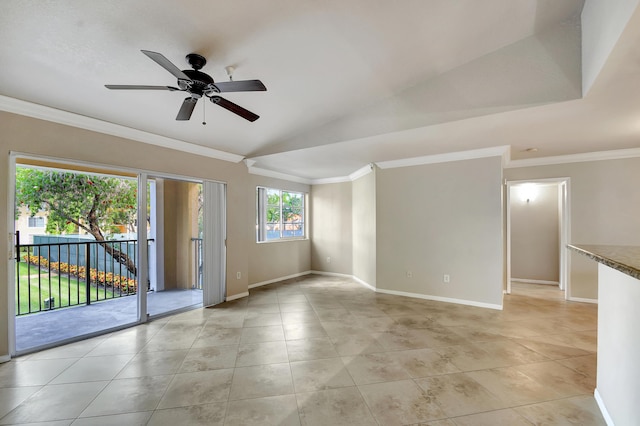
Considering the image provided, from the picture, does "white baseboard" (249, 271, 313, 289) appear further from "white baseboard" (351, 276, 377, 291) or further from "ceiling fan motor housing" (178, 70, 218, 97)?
"ceiling fan motor housing" (178, 70, 218, 97)

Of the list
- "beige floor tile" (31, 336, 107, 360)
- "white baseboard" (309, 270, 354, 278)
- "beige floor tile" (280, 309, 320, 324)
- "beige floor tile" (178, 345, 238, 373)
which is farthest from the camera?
"white baseboard" (309, 270, 354, 278)

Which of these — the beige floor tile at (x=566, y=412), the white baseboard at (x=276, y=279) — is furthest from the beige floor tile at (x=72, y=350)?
the beige floor tile at (x=566, y=412)

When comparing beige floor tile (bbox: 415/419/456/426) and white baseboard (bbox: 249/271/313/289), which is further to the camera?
white baseboard (bbox: 249/271/313/289)

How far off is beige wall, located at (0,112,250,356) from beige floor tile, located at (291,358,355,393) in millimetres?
2707

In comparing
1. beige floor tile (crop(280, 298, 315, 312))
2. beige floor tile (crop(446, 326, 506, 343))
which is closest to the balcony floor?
beige floor tile (crop(280, 298, 315, 312))

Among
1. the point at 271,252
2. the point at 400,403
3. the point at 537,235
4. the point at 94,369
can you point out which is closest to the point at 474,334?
the point at 400,403

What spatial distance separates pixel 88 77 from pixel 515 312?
6185 mm

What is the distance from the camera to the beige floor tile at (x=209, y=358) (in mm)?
2650

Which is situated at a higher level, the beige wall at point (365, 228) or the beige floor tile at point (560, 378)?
the beige wall at point (365, 228)

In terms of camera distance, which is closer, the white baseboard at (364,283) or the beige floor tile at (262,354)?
the beige floor tile at (262,354)

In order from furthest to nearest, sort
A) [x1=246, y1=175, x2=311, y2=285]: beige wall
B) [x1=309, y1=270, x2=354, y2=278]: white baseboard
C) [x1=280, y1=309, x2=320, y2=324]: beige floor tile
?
[x1=309, y1=270, x2=354, y2=278]: white baseboard → [x1=246, y1=175, x2=311, y2=285]: beige wall → [x1=280, y1=309, x2=320, y2=324]: beige floor tile

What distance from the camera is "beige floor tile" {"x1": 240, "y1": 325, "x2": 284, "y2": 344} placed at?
3.25m

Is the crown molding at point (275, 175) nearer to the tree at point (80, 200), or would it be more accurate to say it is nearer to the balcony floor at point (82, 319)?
the tree at point (80, 200)

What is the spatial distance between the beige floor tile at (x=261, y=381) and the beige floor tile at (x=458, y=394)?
45.9 inches
